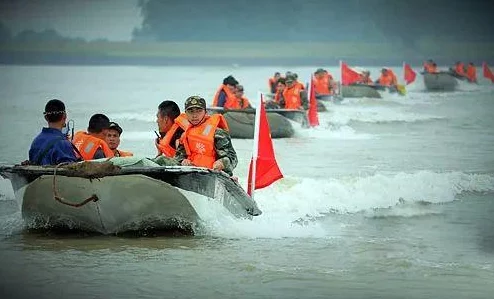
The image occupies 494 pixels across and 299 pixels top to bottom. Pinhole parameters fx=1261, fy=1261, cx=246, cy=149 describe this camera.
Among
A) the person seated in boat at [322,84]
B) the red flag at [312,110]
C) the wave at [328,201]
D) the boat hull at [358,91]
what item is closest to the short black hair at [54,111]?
the wave at [328,201]

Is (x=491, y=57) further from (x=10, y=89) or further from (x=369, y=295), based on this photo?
(x=369, y=295)

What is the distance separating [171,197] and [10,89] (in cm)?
4551

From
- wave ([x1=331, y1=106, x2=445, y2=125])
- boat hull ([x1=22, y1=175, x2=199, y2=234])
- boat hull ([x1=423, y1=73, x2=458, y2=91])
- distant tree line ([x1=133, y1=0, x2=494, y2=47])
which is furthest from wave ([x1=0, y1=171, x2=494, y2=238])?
distant tree line ([x1=133, y1=0, x2=494, y2=47])

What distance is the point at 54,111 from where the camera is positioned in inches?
439

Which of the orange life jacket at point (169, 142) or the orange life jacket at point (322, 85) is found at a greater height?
the orange life jacket at point (322, 85)

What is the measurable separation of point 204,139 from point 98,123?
101 cm

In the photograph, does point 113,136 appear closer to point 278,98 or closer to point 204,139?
point 204,139

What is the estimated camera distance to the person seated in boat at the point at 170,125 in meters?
11.9

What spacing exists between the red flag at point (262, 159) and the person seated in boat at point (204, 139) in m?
0.48

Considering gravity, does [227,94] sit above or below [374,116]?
above

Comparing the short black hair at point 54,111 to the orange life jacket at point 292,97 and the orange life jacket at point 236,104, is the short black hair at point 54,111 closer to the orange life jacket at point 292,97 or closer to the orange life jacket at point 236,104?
the orange life jacket at point 236,104

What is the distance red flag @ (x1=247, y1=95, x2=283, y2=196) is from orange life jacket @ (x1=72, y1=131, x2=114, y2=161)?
1387mm

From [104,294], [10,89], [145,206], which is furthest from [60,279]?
[10,89]

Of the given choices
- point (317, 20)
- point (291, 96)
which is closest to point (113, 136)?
point (291, 96)
